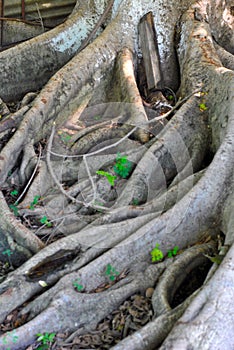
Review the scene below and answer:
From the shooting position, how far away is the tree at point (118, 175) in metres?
4.12

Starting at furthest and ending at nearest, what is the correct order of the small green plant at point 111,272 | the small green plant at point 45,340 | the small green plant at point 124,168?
the small green plant at point 124,168, the small green plant at point 111,272, the small green plant at point 45,340

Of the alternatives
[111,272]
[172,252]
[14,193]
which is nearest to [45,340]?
[111,272]

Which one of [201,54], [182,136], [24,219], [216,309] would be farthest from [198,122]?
[216,309]

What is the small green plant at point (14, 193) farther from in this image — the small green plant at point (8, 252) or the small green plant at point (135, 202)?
the small green plant at point (135, 202)

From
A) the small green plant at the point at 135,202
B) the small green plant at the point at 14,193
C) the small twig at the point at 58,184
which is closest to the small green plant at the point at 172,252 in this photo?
the small green plant at the point at 135,202

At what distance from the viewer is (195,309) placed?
358 cm

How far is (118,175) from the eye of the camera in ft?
17.3

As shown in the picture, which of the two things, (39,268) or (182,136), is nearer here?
(39,268)

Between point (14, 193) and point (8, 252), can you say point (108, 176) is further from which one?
point (8, 252)

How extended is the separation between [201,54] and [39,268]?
3.15 meters

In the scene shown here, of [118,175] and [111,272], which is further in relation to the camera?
[118,175]

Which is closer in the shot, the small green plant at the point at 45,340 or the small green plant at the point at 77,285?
the small green plant at the point at 45,340

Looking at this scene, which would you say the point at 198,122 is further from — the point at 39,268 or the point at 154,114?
the point at 39,268

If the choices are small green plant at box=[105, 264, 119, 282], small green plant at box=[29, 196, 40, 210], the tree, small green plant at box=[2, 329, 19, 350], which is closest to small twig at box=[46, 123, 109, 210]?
the tree
